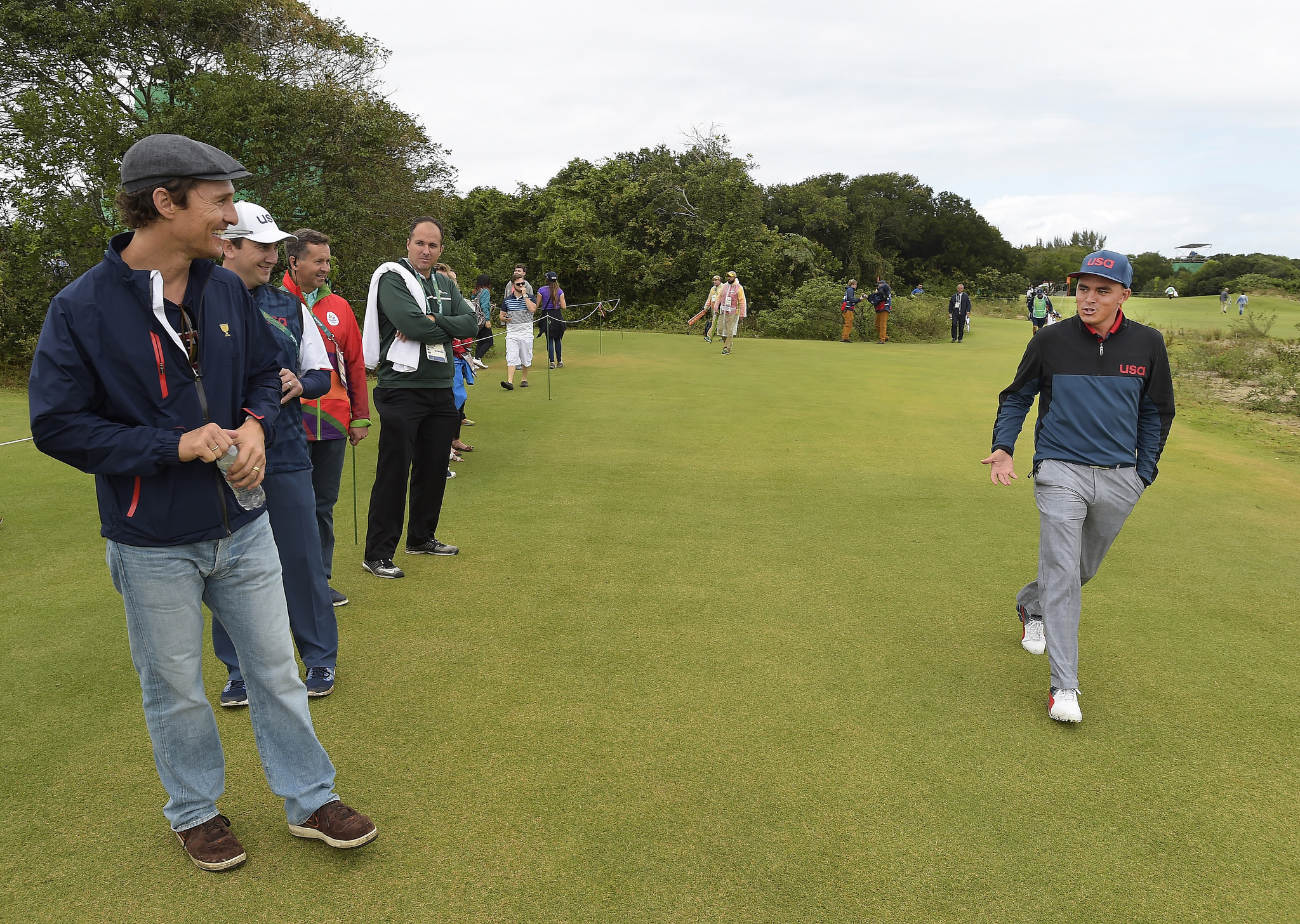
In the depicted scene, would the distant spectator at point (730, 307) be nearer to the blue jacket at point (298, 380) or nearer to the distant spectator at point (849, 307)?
the distant spectator at point (849, 307)

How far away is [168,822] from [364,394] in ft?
7.02

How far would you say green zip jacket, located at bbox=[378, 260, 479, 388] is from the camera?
4.98 meters

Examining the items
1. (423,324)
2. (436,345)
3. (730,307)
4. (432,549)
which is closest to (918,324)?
(730,307)

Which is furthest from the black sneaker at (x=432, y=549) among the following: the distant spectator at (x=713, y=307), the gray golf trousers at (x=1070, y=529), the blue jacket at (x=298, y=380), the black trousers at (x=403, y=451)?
the distant spectator at (x=713, y=307)

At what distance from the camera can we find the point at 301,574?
3.59 m

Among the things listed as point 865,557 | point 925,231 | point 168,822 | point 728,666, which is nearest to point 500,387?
point 865,557

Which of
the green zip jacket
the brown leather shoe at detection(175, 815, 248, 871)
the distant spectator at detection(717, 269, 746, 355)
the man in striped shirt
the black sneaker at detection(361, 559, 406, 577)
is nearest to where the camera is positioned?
the brown leather shoe at detection(175, 815, 248, 871)

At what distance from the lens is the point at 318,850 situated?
282 cm

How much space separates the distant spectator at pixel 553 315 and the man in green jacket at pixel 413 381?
9440 mm

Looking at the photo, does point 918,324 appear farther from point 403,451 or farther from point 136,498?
point 136,498

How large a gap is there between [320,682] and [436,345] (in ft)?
6.92

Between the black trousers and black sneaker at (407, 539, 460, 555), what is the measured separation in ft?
0.83

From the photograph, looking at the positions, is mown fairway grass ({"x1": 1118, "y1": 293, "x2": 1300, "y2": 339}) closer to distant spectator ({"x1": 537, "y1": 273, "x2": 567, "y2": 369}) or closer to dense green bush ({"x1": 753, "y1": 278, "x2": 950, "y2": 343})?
dense green bush ({"x1": 753, "y1": 278, "x2": 950, "y2": 343})

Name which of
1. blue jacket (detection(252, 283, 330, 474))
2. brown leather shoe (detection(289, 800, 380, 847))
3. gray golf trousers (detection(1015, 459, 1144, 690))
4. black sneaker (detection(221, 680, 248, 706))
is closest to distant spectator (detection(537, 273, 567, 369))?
blue jacket (detection(252, 283, 330, 474))
